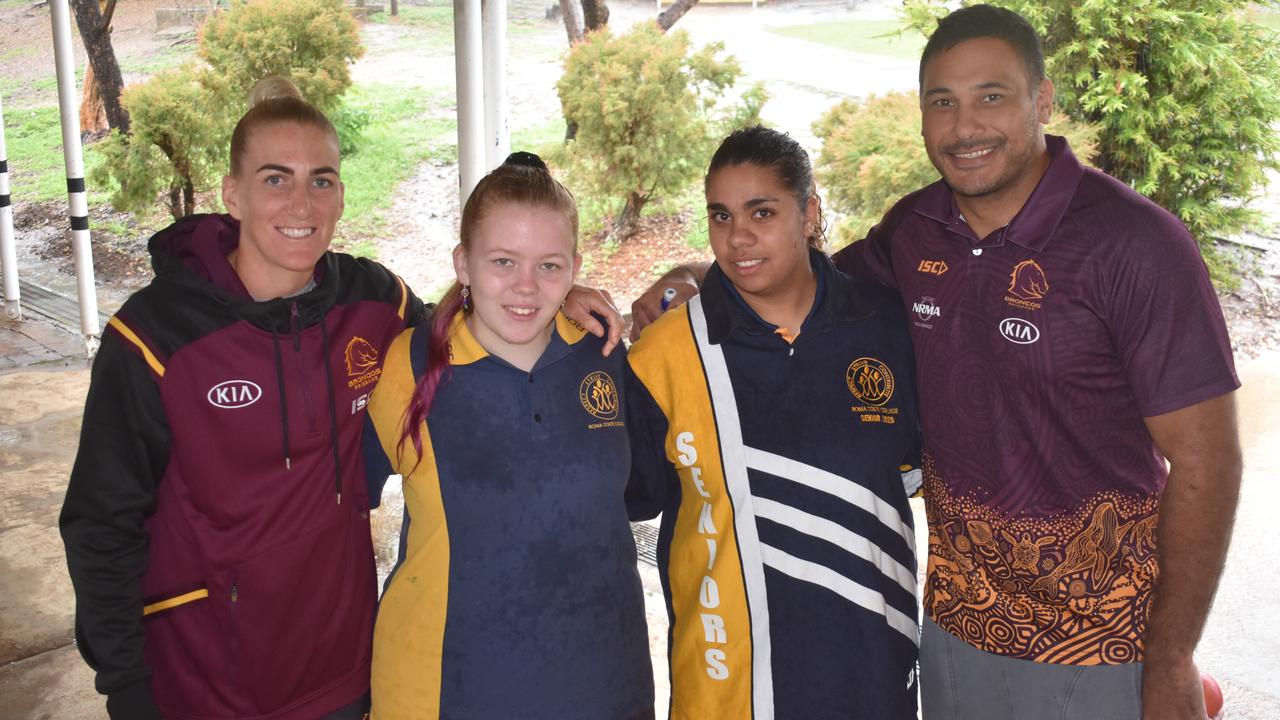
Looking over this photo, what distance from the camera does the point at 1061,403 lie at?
2.14 meters

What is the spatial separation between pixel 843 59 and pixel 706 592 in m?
14.4

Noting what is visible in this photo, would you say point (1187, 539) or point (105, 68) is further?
point (105, 68)

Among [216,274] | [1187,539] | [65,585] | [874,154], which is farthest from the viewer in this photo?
[874,154]

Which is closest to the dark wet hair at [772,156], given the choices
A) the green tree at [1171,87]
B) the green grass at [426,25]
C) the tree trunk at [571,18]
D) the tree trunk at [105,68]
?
the green tree at [1171,87]

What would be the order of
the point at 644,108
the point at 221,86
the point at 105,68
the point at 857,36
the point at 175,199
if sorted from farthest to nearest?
the point at 857,36 → the point at 105,68 → the point at 175,199 → the point at 221,86 → the point at 644,108

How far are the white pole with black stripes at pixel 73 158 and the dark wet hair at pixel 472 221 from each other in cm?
663

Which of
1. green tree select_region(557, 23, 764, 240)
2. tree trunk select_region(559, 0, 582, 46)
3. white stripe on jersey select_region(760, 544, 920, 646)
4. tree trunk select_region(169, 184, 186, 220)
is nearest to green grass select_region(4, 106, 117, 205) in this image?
tree trunk select_region(169, 184, 186, 220)

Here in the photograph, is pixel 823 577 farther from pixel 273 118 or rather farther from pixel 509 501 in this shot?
pixel 273 118

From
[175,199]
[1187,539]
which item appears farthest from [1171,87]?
[175,199]

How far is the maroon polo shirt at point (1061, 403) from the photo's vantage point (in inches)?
80.2

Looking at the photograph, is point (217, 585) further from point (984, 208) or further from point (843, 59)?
point (843, 59)

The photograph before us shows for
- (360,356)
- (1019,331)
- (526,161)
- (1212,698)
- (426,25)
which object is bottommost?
(1212,698)

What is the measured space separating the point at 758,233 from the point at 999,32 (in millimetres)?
629

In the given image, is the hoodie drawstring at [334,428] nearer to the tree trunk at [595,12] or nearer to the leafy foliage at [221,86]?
the leafy foliage at [221,86]
